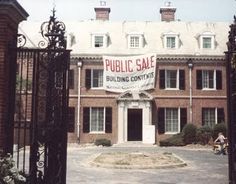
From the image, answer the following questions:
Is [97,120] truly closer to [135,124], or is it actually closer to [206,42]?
[135,124]

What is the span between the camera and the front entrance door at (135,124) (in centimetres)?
3103

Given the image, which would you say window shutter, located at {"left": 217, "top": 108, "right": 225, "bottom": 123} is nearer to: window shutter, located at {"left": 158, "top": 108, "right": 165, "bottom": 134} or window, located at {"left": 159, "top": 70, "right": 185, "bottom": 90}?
window, located at {"left": 159, "top": 70, "right": 185, "bottom": 90}

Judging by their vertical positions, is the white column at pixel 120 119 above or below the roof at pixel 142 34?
→ below

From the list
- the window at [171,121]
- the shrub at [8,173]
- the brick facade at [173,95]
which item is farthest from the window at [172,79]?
the shrub at [8,173]

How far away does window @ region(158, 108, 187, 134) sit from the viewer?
99.3 ft

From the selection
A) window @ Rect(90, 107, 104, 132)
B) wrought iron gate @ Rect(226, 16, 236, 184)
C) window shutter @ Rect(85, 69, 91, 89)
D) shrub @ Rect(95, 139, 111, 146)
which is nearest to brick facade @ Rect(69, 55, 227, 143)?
window shutter @ Rect(85, 69, 91, 89)

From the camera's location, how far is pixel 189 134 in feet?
92.5

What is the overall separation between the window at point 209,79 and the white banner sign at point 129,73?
3568mm

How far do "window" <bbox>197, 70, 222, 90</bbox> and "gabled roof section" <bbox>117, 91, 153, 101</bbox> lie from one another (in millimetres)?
4108

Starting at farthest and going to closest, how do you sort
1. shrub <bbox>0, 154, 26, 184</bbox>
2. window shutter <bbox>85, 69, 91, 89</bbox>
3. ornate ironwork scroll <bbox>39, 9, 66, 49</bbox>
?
window shutter <bbox>85, 69, 91, 89</bbox>, ornate ironwork scroll <bbox>39, 9, 66, 49</bbox>, shrub <bbox>0, 154, 26, 184</bbox>

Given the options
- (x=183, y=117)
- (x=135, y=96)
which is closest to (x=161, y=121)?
(x=183, y=117)

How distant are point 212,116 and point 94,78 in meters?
9.37

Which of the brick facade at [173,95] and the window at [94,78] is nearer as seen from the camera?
the brick facade at [173,95]

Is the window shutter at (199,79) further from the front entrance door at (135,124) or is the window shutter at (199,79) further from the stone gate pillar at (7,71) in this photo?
the stone gate pillar at (7,71)
